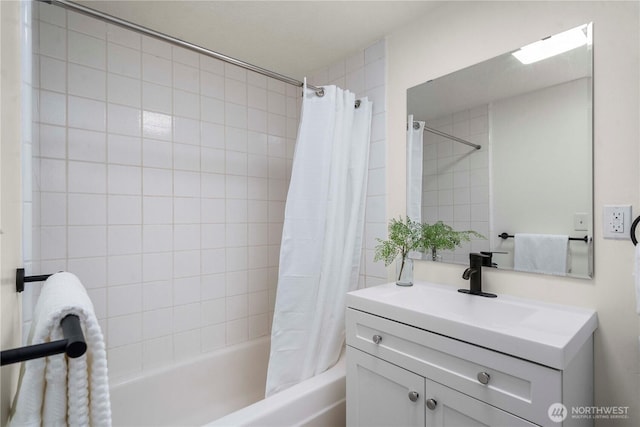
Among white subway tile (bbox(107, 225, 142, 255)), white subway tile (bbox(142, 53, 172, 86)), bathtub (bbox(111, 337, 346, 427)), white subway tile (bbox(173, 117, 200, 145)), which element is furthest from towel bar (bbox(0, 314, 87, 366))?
white subway tile (bbox(142, 53, 172, 86))

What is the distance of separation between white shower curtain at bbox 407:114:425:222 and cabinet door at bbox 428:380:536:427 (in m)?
0.88

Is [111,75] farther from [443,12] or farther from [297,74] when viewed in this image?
[443,12]

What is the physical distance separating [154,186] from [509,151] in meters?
1.85

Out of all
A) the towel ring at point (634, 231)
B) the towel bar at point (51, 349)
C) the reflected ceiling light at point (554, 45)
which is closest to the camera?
the towel bar at point (51, 349)

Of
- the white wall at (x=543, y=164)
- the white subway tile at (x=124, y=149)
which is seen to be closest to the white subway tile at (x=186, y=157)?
the white subway tile at (x=124, y=149)

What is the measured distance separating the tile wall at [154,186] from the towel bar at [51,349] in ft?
4.66

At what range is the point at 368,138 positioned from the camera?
1.88 meters

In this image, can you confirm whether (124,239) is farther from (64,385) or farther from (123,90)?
(64,385)

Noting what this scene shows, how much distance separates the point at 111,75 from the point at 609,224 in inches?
92.7

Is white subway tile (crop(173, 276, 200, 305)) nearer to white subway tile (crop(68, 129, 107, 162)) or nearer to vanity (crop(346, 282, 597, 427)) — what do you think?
white subway tile (crop(68, 129, 107, 162))

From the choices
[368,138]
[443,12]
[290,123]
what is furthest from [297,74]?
[443,12]

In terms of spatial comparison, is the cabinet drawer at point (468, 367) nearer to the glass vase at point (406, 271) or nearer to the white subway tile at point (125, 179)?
the glass vase at point (406, 271)

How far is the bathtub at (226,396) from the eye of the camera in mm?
1320

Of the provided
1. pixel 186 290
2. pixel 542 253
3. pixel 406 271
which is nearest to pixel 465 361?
pixel 542 253
